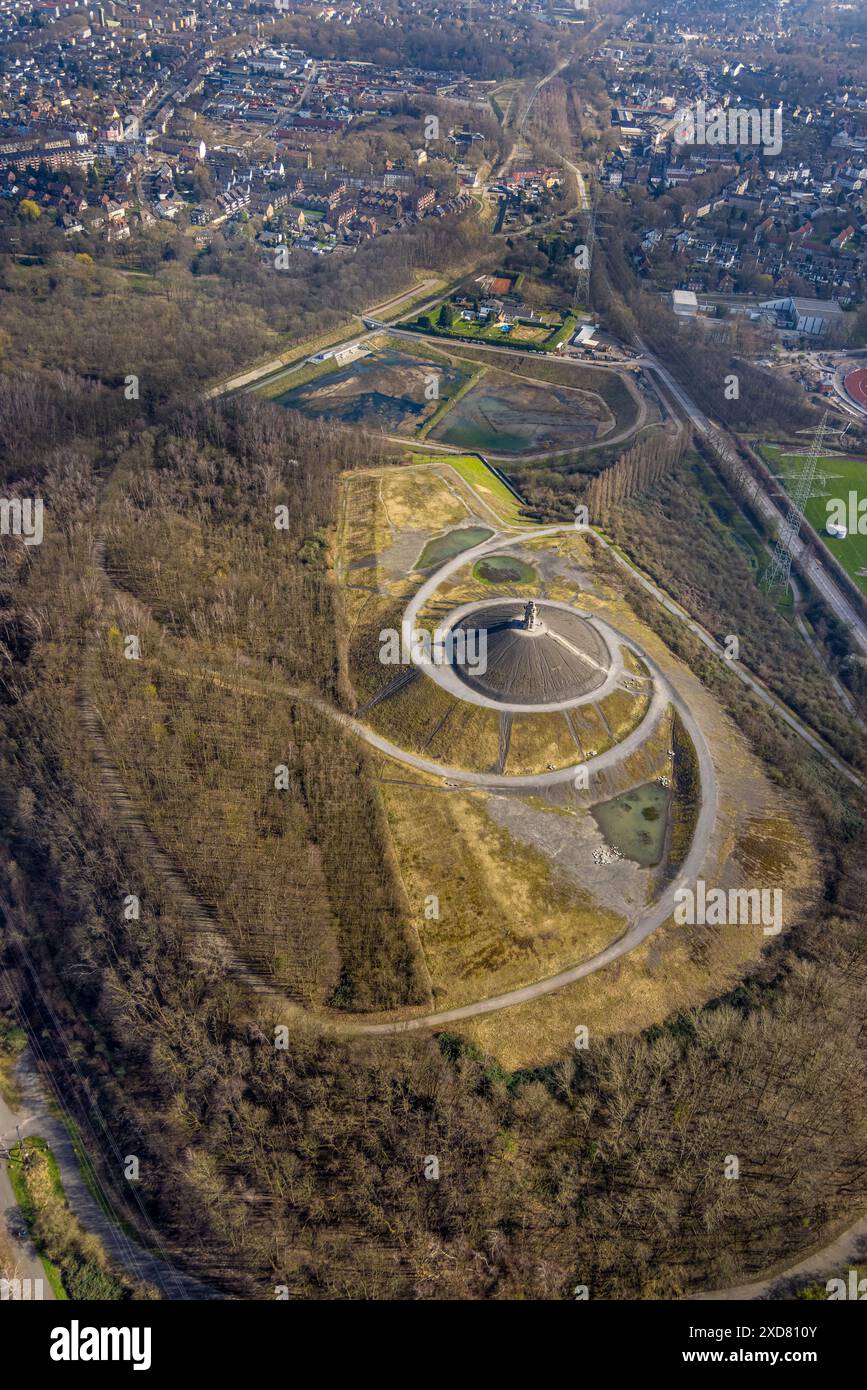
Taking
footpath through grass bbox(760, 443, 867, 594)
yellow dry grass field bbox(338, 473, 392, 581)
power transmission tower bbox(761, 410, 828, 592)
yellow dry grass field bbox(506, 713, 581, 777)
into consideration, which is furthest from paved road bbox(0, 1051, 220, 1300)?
footpath through grass bbox(760, 443, 867, 594)

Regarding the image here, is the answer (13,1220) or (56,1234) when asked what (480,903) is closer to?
(56,1234)

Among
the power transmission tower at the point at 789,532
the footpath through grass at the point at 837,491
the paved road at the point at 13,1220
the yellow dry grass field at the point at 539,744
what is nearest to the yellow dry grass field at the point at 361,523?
the yellow dry grass field at the point at 539,744

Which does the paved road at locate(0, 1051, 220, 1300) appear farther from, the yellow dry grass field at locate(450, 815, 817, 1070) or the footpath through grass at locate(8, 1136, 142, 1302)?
the yellow dry grass field at locate(450, 815, 817, 1070)

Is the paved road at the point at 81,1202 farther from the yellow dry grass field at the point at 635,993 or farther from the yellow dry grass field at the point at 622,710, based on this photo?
the yellow dry grass field at the point at 622,710

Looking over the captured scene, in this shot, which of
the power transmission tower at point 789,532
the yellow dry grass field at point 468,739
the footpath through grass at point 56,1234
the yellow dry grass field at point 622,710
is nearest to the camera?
the footpath through grass at point 56,1234

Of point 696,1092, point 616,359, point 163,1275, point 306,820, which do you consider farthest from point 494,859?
point 616,359

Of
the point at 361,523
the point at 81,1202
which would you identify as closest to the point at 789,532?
the point at 361,523
